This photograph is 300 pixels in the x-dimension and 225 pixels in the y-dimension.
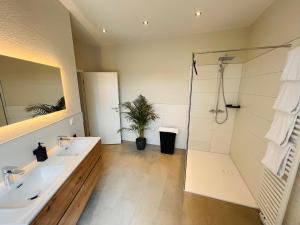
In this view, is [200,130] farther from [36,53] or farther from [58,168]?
[36,53]

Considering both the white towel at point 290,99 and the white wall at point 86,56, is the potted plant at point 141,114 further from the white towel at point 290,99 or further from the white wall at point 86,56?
the white towel at point 290,99

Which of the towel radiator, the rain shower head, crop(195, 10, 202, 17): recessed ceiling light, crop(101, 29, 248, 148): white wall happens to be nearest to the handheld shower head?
the rain shower head

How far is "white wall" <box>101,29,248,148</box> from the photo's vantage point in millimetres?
2917

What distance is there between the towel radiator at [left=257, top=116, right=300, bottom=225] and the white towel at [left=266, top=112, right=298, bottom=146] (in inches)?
1.3

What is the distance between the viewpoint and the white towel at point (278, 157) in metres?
1.22

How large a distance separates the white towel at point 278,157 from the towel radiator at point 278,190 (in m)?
0.03

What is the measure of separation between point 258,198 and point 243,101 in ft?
5.03

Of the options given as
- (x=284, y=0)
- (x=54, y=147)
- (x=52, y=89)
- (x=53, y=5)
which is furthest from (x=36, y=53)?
(x=284, y=0)

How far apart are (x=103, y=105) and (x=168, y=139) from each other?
181 cm

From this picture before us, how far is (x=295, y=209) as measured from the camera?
3.85ft

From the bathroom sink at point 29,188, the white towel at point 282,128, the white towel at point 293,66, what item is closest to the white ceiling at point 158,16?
the white towel at point 293,66

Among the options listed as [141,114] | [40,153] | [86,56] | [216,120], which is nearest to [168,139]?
[141,114]

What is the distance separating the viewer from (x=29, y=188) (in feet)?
3.81

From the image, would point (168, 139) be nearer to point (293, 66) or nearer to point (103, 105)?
point (103, 105)
